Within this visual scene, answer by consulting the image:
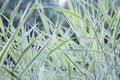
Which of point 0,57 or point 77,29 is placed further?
point 77,29

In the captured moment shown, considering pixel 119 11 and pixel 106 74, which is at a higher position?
pixel 119 11

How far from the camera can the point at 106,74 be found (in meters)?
0.52

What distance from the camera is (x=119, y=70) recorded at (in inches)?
22.4

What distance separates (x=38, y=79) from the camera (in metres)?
0.53

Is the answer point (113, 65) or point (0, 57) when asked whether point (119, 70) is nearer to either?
point (113, 65)

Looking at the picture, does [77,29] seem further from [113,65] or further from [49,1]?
[49,1]

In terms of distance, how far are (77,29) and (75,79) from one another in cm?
12

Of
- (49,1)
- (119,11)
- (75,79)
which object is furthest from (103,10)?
(49,1)

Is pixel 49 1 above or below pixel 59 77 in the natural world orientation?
above

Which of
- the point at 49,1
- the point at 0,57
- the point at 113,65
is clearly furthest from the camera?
the point at 49,1

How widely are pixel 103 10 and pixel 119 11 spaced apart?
3 cm

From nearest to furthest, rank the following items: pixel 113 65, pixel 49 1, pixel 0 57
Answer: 1. pixel 0 57
2. pixel 113 65
3. pixel 49 1

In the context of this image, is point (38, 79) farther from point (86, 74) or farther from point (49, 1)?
point (49, 1)

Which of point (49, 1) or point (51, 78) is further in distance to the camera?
point (49, 1)
